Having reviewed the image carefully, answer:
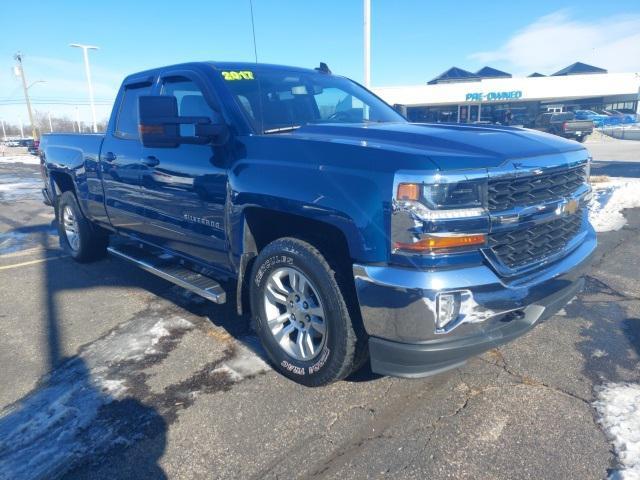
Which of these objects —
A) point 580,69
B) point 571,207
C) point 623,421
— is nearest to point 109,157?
point 571,207

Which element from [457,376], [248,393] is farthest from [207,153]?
[457,376]

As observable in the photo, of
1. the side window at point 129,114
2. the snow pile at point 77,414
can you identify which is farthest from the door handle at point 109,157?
the snow pile at point 77,414

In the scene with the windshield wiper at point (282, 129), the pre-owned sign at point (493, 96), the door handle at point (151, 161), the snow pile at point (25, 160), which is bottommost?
the snow pile at point (25, 160)

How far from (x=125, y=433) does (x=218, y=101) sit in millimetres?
2246

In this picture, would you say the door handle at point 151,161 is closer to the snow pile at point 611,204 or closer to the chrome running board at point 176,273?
the chrome running board at point 176,273

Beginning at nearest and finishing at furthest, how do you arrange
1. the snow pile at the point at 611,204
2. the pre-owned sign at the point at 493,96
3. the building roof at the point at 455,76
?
the snow pile at the point at 611,204
the pre-owned sign at the point at 493,96
the building roof at the point at 455,76

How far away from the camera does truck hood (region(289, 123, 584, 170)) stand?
2387 millimetres

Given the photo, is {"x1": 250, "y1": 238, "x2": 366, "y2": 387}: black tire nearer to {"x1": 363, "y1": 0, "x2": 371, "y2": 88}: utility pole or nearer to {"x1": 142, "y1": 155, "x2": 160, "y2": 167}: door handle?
{"x1": 142, "y1": 155, "x2": 160, "y2": 167}: door handle

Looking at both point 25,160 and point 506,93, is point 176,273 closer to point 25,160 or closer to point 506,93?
point 25,160

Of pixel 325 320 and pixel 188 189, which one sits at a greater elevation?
pixel 188 189

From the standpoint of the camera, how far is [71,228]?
6.09 metres

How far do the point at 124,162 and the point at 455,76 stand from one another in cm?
5832

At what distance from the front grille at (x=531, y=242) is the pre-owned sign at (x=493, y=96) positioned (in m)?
43.1

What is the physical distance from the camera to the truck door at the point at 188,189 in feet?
11.0
